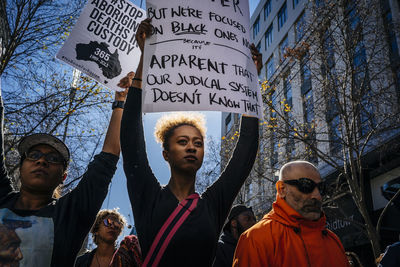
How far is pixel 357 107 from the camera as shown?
9.00 m

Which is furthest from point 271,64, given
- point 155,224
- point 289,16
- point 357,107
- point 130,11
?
point 155,224

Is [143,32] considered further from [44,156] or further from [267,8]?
[267,8]

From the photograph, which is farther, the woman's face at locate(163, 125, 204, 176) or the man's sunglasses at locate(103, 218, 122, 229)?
the man's sunglasses at locate(103, 218, 122, 229)

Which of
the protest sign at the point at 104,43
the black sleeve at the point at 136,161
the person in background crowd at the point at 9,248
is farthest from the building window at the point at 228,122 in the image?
the person in background crowd at the point at 9,248

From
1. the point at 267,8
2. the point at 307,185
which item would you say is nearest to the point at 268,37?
the point at 267,8

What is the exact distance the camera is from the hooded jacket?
234cm

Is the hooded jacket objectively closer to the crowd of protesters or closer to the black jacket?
the crowd of protesters

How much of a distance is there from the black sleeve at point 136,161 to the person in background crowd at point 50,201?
28cm

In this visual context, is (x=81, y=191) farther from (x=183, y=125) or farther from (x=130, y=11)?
(x=130, y=11)

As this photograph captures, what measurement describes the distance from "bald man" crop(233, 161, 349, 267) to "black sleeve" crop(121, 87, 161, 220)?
0.88 m

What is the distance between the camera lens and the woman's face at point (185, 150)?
2066mm

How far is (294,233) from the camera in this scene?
248 cm

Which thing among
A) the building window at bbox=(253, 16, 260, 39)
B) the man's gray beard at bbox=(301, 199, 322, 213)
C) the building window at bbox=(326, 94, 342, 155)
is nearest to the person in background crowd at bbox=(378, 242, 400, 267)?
the man's gray beard at bbox=(301, 199, 322, 213)

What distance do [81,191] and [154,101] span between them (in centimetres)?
70
